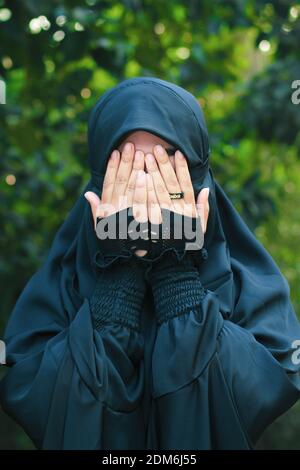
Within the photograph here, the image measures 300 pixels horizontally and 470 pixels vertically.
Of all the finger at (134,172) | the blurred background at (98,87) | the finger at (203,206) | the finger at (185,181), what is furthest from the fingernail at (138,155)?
the blurred background at (98,87)

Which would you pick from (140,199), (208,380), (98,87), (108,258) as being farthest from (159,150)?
(98,87)

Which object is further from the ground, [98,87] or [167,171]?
[98,87]

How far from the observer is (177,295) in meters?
1.98

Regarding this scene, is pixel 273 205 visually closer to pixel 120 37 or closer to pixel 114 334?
pixel 120 37

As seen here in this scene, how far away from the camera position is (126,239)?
6.70 feet

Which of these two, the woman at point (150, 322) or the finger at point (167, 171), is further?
the finger at point (167, 171)

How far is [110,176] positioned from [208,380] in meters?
0.62

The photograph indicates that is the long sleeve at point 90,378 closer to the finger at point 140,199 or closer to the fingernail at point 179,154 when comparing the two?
the finger at point 140,199

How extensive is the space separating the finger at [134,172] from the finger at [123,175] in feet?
0.04

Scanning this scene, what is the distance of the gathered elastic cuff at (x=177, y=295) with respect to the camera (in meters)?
1.97

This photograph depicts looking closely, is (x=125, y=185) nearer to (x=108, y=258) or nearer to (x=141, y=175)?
(x=141, y=175)

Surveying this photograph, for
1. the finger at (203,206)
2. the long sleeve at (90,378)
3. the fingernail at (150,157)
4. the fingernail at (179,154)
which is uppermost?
the fingernail at (179,154)

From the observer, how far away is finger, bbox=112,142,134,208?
2020 mm

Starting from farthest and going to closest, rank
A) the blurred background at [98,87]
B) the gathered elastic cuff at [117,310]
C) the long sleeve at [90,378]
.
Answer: the blurred background at [98,87] < the gathered elastic cuff at [117,310] < the long sleeve at [90,378]
